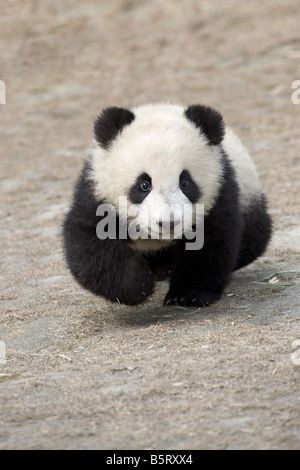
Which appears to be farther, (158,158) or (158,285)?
(158,285)

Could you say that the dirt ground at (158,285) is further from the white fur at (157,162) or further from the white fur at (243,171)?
the white fur at (157,162)

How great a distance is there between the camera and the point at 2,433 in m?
3.63

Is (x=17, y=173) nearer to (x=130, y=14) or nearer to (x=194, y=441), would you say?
(x=130, y=14)

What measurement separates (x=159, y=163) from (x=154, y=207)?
0.30m

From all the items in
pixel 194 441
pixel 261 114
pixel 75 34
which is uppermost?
pixel 75 34

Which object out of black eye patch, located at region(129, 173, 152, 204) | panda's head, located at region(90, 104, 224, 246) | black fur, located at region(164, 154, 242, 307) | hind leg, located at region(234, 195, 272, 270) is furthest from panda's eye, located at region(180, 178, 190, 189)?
hind leg, located at region(234, 195, 272, 270)

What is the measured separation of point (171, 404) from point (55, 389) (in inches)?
27.5

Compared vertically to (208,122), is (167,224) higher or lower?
lower

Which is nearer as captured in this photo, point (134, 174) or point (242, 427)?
point (242, 427)

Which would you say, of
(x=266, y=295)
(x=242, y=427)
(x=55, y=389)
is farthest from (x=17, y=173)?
(x=242, y=427)

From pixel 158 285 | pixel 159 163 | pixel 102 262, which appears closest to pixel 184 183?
pixel 159 163

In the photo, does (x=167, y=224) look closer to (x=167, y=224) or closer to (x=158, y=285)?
A: (x=167, y=224)

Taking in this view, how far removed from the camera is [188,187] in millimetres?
5129

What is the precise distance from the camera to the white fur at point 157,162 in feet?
16.3
